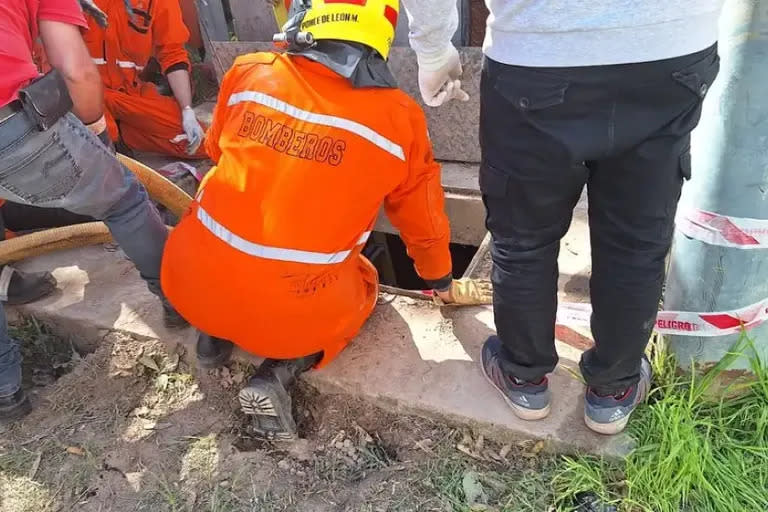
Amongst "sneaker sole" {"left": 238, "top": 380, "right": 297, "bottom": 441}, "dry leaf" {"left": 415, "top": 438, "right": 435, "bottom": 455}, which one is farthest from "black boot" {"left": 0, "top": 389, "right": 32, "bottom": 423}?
"dry leaf" {"left": 415, "top": 438, "right": 435, "bottom": 455}

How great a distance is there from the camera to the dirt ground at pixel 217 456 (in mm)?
1996

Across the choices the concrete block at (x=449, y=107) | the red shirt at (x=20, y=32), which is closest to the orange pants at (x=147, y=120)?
the concrete block at (x=449, y=107)

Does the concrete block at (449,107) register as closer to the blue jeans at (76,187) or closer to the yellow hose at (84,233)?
the yellow hose at (84,233)

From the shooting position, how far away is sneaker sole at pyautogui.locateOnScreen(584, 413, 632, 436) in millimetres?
1932

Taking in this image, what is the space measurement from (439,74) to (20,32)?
1187mm

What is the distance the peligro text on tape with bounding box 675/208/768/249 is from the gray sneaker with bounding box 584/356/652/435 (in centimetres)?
46

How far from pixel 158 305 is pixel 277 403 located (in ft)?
2.82

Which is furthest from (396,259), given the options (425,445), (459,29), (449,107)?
(425,445)

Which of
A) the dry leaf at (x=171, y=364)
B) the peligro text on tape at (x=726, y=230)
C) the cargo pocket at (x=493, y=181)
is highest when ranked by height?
the cargo pocket at (x=493, y=181)

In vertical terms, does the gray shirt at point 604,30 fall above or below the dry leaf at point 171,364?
above

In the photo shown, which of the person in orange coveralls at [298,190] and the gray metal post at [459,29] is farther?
the gray metal post at [459,29]

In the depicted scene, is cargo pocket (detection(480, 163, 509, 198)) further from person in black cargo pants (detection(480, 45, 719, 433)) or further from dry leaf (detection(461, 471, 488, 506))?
dry leaf (detection(461, 471, 488, 506))

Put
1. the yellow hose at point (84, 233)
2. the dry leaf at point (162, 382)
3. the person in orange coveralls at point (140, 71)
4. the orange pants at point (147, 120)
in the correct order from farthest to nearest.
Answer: the orange pants at point (147, 120) → the person in orange coveralls at point (140, 71) → the yellow hose at point (84, 233) → the dry leaf at point (162, 382)

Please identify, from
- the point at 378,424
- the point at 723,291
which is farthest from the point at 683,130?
the point at 378,424
